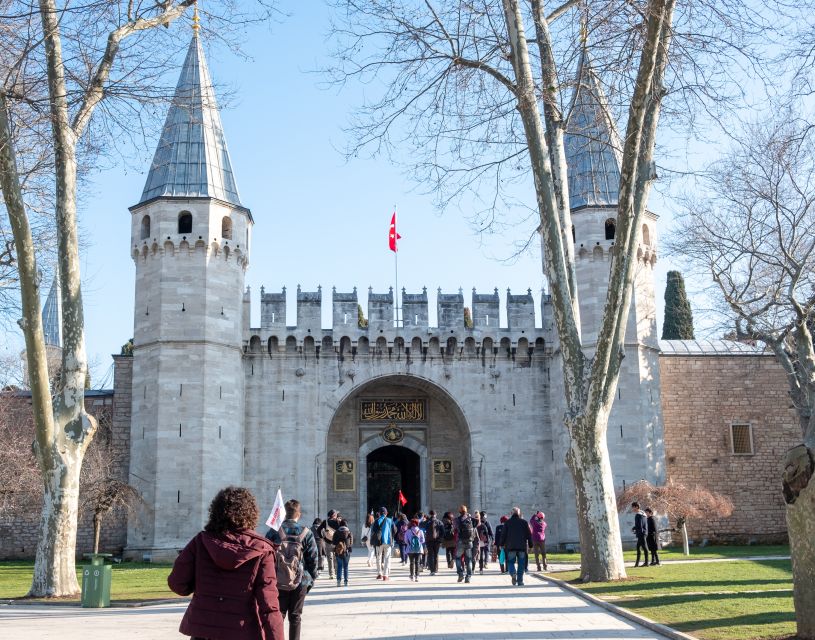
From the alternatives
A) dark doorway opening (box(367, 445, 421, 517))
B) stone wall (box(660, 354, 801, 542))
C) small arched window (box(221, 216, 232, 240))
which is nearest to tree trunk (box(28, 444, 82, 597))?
small arched window (box(221, 216, 232, 240))

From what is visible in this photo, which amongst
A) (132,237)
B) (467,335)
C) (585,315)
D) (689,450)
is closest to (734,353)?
(689,450)

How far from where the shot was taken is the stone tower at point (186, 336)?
25.1 metres

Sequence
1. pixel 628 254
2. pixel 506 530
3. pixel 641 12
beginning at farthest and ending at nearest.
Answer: pixel 506 530
pixel 628 254
pixel 641 12

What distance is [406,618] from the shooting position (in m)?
10.9

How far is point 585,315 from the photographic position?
27078 millimetres

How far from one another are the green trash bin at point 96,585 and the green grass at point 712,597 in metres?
6.70

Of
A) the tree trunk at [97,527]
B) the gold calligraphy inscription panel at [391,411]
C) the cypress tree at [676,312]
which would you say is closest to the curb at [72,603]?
the tree trunk at [97,527]

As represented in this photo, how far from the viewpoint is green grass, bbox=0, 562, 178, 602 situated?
48.0 feet

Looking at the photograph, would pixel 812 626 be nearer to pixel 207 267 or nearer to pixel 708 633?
pixel 708 633

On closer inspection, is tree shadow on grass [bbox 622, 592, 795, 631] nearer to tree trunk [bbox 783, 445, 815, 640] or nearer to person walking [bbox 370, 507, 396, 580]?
tree trunk [bbox 783, 445, 815, 640]

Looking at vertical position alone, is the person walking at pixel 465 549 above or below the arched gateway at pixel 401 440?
below

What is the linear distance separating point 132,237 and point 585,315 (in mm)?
13235

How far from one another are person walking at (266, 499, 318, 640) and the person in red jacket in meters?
1.80

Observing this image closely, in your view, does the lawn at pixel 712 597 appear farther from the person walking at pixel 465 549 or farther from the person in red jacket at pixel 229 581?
the person in red jacket at pixel 229 581
